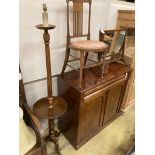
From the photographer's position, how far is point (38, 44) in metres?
1.50

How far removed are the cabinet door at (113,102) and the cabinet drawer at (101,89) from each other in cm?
8

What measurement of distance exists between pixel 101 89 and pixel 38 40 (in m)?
0.79

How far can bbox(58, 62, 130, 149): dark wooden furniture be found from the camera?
1.53 metres

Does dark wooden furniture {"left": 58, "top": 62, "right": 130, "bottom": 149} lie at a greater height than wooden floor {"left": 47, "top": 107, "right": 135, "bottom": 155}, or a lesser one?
greater

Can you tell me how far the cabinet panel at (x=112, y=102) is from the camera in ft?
6.09

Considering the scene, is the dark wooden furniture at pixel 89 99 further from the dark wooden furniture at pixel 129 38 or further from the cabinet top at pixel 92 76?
the dark wooden furniture at pixel 129 38

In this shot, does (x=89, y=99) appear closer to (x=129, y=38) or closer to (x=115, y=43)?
(x=115, y=43)

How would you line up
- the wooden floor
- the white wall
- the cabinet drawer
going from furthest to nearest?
the wooden floor → the cabinet drawer → the white wall

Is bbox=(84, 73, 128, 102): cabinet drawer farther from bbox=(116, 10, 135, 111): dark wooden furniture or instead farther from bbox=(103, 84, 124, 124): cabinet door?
bbox=(116, 10, 135, 111): dark wooden furniture

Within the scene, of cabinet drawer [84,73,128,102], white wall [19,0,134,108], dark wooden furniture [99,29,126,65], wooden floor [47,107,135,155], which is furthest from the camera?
dark wooden furniture [99,29,126,65]

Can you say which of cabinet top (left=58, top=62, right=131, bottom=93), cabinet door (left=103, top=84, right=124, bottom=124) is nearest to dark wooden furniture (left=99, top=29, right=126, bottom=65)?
cabinet top (left=58, top=62, right=131, bottom=93)

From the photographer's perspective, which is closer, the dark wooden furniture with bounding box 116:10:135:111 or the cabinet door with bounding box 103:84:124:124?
the cabinet door with bounding box 103:84:124:124
